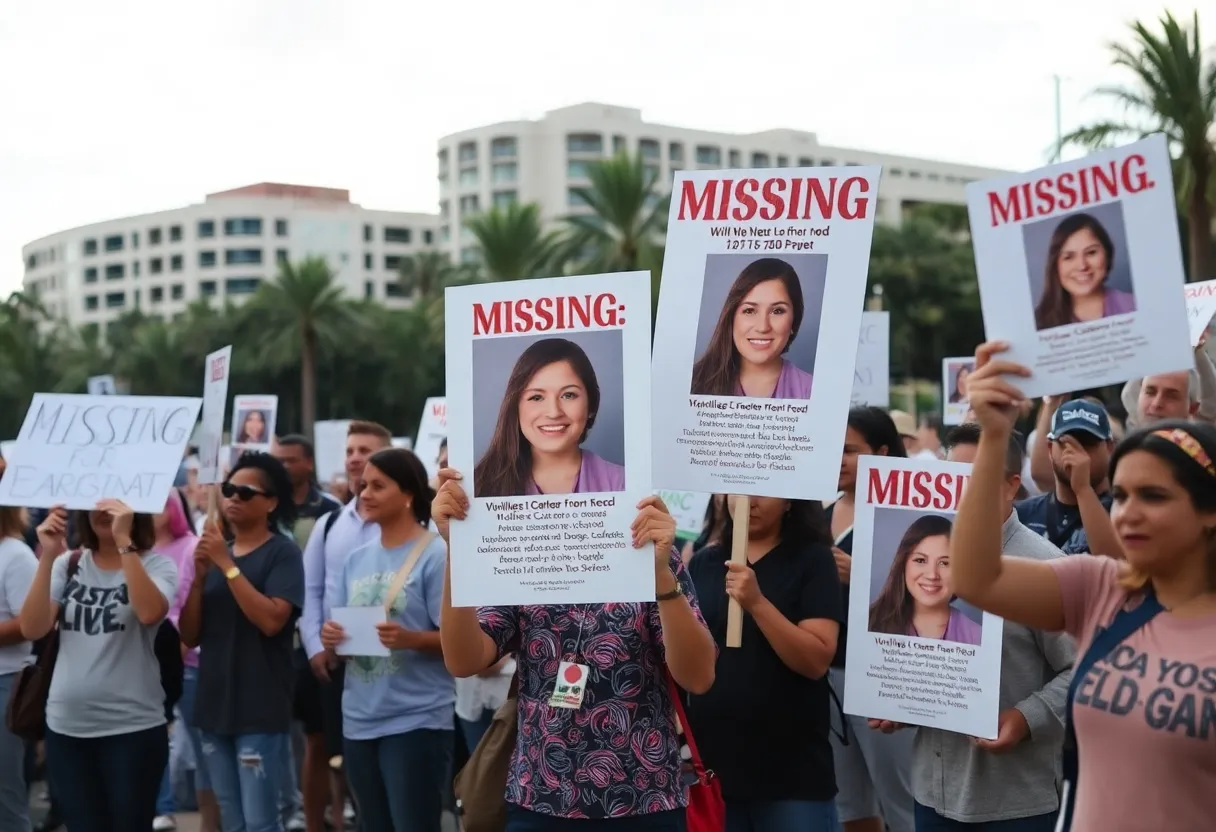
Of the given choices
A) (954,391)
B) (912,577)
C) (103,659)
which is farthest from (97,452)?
(954,391)

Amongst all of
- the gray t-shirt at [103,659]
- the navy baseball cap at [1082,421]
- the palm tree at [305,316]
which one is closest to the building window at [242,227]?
the palm tree at [305,316]

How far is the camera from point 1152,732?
285 cm

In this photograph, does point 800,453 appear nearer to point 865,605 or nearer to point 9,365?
point 865,605

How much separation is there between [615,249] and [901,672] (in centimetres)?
3305

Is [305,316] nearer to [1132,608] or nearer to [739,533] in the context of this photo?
[739,533]

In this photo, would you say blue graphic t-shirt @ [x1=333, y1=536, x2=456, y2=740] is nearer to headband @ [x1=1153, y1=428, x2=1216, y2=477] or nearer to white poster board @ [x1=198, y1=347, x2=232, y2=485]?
white poster board @ [x1=198, y1=347, x2=232, y2=485]

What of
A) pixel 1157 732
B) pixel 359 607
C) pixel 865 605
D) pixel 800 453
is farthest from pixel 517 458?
pixel 359 607

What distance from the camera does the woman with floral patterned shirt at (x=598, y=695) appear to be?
3.77 metres

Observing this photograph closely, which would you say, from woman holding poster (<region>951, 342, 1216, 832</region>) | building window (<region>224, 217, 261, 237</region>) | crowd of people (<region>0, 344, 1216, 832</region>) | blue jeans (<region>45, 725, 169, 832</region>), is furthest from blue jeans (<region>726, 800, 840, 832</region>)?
building window (<region>224, 217, 261, 237</region>)

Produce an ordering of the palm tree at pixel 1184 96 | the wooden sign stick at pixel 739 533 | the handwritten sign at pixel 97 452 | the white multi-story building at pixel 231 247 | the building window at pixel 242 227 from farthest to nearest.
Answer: the white multi-story building at pixel 231 247, the building window at pixel 242 227, the palm tree at pixel 1184 96, the handwritten sign at pixel 97 452, the wooden sign stick at pixel 739 533

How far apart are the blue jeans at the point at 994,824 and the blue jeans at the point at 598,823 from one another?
0.89 m

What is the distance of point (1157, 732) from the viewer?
2.85m

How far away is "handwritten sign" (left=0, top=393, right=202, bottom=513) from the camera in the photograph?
6.09m

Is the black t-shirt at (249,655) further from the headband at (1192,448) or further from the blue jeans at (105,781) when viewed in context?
the headband at (1192,448)
